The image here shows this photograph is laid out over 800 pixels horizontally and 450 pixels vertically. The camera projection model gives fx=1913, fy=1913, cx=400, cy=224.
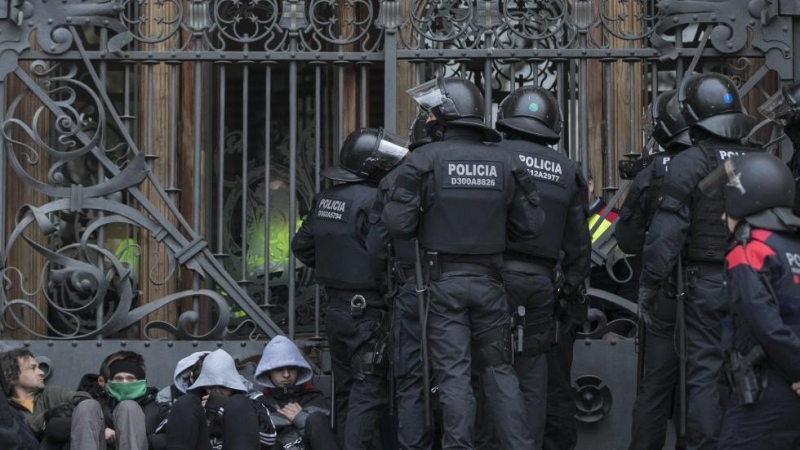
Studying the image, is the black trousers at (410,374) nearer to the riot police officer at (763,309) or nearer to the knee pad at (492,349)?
the knee pad at (492,349)

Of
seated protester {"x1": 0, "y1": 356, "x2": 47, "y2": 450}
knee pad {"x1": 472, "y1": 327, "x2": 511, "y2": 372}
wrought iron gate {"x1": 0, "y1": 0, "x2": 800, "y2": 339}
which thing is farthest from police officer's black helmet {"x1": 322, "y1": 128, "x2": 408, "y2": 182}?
seated protester {"x1": 0, "y1": 356, "x2": 47, "y2": 450}

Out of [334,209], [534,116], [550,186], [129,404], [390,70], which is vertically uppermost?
[390,70]

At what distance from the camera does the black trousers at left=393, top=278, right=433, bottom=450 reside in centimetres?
1005

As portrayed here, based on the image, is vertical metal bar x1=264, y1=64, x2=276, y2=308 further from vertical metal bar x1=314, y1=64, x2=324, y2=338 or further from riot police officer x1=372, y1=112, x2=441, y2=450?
riot police officer x1=372, y1=112, x2=441, y2=450

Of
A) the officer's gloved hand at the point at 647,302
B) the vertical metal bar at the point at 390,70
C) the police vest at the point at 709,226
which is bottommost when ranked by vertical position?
the officer's gloved hand at the point at 647,302

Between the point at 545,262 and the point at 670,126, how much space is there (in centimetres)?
106

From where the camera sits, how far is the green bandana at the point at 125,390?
10789 millimetres

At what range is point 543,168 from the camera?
412 inches

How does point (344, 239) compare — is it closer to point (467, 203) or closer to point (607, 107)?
point (467, 203)

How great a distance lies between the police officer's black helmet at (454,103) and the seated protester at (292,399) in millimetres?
1760

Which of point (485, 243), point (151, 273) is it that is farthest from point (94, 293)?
point (485, 243)

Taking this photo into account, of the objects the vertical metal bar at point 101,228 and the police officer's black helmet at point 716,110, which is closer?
the police officer's black helmet at point 716,110

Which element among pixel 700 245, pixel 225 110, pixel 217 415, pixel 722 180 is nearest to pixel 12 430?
pixel 217 415

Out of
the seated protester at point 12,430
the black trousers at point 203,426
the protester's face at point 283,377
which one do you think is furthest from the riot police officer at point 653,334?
the seated protester at point 12,430
